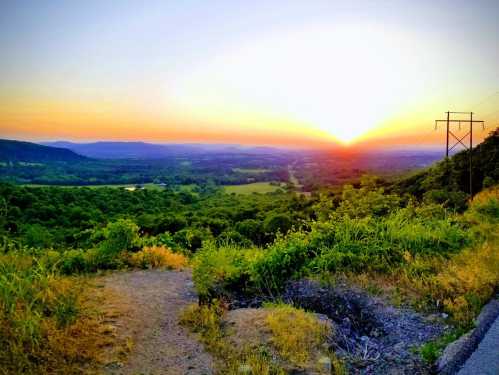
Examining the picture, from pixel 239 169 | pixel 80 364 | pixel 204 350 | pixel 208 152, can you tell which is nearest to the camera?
pixel 80 364

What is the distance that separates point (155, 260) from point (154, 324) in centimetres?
319

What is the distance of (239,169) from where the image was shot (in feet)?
367

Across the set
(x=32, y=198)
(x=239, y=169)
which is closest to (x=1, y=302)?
(x=32, y=198)

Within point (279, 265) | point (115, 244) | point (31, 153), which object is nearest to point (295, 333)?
point (279, 265)

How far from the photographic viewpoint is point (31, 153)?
10031 centimetres

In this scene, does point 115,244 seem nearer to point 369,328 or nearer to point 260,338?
point 260,338

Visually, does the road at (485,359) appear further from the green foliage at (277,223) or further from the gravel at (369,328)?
the green foliage at (277,223)

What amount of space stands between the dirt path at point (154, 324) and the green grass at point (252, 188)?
70.8 m

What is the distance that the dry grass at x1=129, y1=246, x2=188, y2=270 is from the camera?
812 centimetres

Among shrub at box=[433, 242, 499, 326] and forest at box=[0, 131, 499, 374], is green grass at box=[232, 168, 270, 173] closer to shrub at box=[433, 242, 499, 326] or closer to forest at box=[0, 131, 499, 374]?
forest at box=[0, 131, 499, 374]

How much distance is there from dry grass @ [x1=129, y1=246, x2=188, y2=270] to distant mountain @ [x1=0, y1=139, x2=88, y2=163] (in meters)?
85.8

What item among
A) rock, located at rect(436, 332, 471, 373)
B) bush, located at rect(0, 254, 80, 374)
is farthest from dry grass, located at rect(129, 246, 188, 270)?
rock, located at rect(436, 332, 471, 373)

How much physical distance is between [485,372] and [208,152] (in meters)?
162

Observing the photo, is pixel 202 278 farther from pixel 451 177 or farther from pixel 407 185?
pixel 407 185
